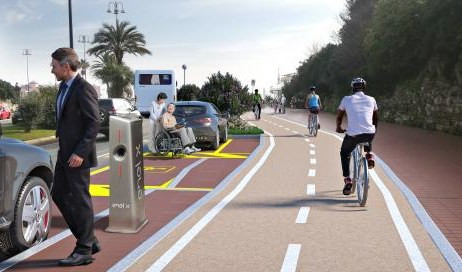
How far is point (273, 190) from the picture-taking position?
9.00 metres

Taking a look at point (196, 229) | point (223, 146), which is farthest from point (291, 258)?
point (223, 146)

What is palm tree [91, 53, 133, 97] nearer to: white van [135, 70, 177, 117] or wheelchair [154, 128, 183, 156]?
white van [135, 70, 177, 117]

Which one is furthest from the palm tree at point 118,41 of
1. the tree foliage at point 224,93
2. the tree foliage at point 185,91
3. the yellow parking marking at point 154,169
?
the yellow parking marking at point 154,169

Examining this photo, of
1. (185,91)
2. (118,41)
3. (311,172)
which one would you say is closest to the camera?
(311,172)

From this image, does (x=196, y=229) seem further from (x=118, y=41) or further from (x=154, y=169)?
(x=118, y=41)

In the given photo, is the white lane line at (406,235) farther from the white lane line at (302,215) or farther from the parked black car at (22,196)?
the parked black car at (22,196)

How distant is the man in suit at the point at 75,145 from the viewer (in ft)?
15.8

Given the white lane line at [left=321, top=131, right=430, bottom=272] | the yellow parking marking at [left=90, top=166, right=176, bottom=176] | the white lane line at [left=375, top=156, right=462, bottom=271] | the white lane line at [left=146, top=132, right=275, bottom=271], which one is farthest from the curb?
the white lane line at [left=321, top=131, right=430, bottom=272]

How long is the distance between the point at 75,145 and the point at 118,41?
168 feet

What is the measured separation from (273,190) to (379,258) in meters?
3.92

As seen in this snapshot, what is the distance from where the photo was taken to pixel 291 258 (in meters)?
5.15

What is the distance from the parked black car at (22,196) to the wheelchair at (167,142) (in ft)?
27.0

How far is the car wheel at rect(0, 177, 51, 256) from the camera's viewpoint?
5.11 meters

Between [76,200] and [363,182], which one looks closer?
[76,200]
